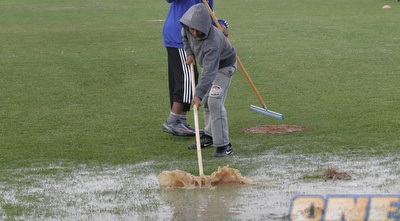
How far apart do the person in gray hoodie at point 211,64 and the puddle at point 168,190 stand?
40 cm

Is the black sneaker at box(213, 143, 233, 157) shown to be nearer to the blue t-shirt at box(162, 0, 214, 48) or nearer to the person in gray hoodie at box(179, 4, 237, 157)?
the person in gray hoodie at box(179, 4, 237, 157)

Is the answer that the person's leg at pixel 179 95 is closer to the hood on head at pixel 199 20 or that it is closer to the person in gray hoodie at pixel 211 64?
the person in gray hoodie at pixel 211 64

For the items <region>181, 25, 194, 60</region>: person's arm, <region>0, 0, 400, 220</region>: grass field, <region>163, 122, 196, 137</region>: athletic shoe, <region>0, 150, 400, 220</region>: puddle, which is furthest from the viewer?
<region>163, 122, 196, 137</region>: athletic shoe

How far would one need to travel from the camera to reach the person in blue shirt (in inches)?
365

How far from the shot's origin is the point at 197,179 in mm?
7000

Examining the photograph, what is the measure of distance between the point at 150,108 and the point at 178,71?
4.83ft

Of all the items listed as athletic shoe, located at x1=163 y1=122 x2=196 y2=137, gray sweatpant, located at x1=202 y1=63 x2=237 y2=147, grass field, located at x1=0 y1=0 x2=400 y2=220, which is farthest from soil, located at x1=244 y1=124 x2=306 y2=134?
gray sweatpant, located at x1=202 y1=63 x2=237 y2=147

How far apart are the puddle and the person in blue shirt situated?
137 centimetres

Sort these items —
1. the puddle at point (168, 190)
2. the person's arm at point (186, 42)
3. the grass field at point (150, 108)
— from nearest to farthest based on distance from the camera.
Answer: the puddle at point (168, 190) → the grass field at point (150, 108) → the person's arm at point (186, 42)

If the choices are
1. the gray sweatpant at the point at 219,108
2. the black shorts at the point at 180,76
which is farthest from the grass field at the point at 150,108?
the black shorts at the point at 180,76

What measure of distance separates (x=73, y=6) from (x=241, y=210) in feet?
65.5

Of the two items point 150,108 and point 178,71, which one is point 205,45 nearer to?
point 178,71

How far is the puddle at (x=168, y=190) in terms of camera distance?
6273 mm

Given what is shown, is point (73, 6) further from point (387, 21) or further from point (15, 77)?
point (15, 77)
